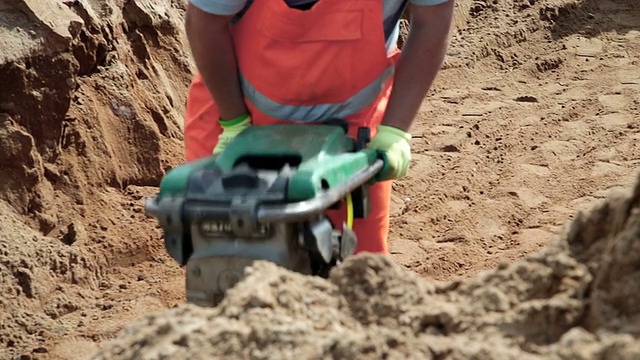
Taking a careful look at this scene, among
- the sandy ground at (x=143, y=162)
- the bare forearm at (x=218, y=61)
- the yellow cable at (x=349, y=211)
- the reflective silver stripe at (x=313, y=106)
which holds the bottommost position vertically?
the sandy ground at (x=143, y=162)

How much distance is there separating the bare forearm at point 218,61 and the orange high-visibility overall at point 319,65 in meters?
0.04

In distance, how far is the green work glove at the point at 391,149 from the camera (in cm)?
324

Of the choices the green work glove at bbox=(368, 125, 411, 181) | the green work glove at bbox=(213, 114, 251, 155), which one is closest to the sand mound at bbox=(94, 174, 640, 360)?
the green work glove at bbox=(368, 125, 411, 181)

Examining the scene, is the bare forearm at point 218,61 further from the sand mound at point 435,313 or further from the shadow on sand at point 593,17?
the shadow on sand at point 593,17

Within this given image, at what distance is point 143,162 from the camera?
591cm

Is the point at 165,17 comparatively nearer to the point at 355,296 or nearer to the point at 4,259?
the point at 4,259

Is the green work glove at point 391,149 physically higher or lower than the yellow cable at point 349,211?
higher

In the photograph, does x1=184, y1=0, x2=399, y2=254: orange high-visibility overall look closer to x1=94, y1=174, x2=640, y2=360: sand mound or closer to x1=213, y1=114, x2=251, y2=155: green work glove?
x1=213, y1=114, x2=251, y2=155: green work glove

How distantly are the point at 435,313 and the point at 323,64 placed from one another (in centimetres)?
140

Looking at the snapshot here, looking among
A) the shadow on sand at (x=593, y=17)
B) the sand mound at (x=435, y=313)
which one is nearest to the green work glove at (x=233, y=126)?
the sand mound at (x=435, y=313)

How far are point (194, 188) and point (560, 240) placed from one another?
0.98m

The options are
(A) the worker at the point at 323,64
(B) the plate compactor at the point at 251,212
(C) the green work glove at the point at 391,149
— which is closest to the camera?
(B) the plate compactor at the point at 251,212

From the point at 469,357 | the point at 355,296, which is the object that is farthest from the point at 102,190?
the point at 469,357

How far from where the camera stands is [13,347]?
4387 mm
